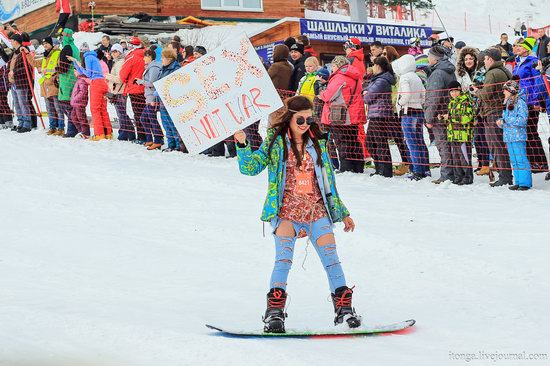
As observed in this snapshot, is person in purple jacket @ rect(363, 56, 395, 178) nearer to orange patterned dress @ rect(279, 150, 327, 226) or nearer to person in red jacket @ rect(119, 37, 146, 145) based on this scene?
person in red jacket @ rect(119, 37, 146, 145)

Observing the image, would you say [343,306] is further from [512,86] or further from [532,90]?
[532,90]

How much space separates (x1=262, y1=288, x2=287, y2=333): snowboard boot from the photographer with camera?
6303 mm

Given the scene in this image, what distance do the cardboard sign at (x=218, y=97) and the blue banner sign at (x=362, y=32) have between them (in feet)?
60.4

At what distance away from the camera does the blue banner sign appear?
26750mm

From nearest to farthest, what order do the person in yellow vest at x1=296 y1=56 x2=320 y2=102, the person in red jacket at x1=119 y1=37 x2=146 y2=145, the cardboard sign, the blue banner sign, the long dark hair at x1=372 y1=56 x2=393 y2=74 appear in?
the cardboard sign → the long dark hair at x1=372 y1=56 x2=393 y2=74 → the person in yellow vest at x1=296 y1=56 x2=320 y2=102 → the person in red jacket at x1=119 y1=37 x2=146 y2=145 → the blue banner sign

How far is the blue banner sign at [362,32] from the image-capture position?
26.8 meters

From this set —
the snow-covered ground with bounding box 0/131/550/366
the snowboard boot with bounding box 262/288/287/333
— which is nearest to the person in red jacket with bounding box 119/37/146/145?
the snow-covered ground with bounding box 0/131/550/366

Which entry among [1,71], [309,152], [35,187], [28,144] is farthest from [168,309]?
[1,71]

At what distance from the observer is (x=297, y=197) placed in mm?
6754

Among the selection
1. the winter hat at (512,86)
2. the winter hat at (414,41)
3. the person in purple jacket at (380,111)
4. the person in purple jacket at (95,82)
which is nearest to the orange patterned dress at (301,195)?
the winter hat at (512,86)

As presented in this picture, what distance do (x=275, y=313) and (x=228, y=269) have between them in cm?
238

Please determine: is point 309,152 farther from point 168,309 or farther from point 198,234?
point 198,234

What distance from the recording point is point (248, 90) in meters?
7.46

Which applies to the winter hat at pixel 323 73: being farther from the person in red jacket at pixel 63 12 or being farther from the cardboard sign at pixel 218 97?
the person in red jacket at pixel 63 12
